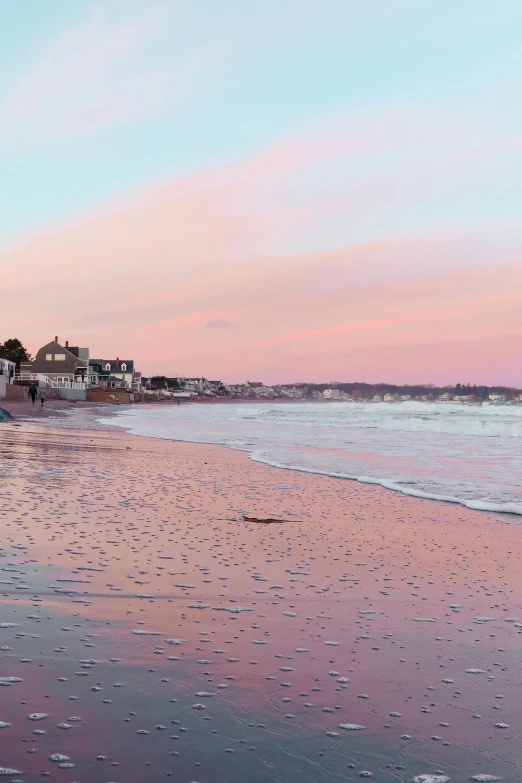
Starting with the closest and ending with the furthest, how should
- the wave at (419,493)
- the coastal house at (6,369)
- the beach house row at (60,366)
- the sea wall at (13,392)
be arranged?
1. the wave at (419,493)
2. the sea wall at (13,392)
3. the coastal house at (6,369)
4. the beach house row at (60,366)

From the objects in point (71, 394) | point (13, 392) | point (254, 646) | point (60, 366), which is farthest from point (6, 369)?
point (254, 646)

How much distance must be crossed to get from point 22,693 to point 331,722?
5.33 feet

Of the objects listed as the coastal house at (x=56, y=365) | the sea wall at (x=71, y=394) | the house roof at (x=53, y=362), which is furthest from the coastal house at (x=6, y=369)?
the house roof at (x=53, y=362)

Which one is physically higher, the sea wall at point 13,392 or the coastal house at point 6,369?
the coastal house at point 6,369

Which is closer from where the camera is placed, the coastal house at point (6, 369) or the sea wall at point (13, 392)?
the sea wall at point (13, 392)

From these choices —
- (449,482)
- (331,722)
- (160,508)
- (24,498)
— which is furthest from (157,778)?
(449,482)

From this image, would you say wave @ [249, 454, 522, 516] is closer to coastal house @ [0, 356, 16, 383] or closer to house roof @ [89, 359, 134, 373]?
coastal house @ [0, 356, 16, 383]

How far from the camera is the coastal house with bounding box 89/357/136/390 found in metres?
159

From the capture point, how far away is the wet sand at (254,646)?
10.8ft

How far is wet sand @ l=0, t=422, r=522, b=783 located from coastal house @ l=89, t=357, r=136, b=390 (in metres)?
151

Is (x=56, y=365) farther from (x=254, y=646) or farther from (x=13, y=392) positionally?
(x=254, y=646)

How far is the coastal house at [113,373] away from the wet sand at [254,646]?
151m

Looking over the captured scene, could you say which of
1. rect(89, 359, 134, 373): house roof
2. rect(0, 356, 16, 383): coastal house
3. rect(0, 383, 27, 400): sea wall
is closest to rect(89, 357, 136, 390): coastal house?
rect(89, 359, 134, 373): house roof

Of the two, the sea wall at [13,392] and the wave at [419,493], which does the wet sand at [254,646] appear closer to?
the wave at [419,493]
